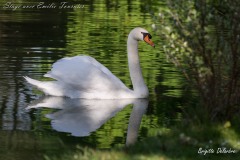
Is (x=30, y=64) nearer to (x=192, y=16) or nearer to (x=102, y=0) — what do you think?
(x=192, y=16)

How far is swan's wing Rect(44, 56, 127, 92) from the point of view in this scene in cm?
1339

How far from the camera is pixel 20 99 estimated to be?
13086mm

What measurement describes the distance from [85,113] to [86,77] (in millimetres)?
1225

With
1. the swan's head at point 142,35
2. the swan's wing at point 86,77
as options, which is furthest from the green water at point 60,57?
the swan's wing at point 86,77

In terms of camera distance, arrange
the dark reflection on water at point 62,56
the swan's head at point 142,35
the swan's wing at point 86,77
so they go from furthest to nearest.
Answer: the swan's head at point 142,35 → the swan's wing at point 86,77 → the dark reflection on water at point 62,56

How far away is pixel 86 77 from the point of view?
13.4 metres

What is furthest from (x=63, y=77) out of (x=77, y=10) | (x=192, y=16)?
(x=77, y=10)

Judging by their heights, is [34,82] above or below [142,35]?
below

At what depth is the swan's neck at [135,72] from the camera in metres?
13.5

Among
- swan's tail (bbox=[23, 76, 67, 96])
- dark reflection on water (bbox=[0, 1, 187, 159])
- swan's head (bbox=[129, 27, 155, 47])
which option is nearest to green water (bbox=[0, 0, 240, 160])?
dark reflection on water (bbox=[0, 1, 187, 159])

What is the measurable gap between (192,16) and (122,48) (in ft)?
27.5

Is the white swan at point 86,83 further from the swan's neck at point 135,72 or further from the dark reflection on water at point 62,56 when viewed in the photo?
the dark reflection on water at point 62,56

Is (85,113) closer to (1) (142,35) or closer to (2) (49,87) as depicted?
(2) (49,87)

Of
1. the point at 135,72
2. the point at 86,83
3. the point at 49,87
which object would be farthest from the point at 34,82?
the point at 135,72
